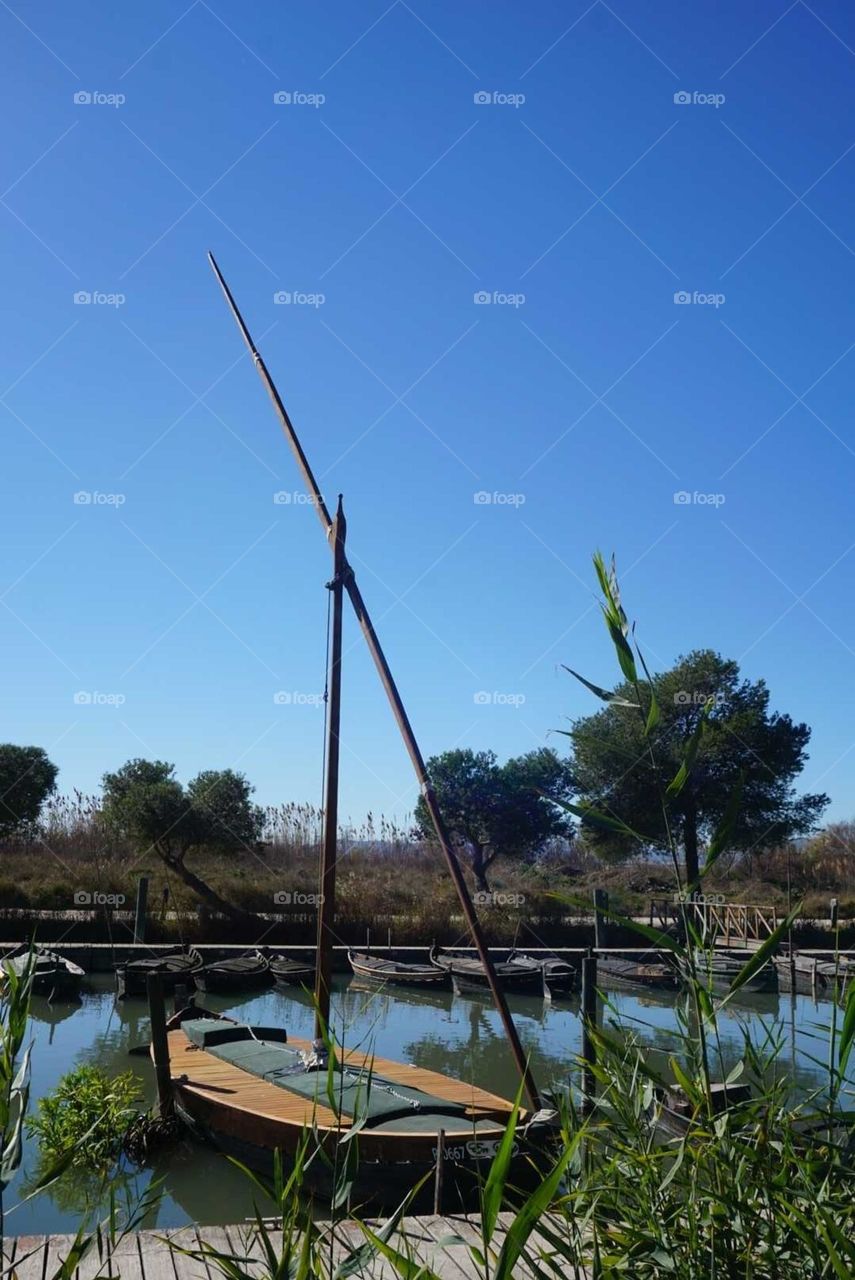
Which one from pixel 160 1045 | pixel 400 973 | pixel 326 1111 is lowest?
pixel 400 973

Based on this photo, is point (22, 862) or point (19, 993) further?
point (22, 862)

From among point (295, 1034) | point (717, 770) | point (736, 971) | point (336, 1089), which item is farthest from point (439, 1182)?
point (717, 770)

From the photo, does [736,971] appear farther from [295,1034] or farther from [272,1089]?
[272,1089]

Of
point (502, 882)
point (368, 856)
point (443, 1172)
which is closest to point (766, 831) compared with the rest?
point (502, 882)

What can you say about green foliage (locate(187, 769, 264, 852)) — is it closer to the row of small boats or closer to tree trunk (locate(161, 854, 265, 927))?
tree trunk (locate(161, 854, 265, 927))

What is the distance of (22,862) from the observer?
3098cm

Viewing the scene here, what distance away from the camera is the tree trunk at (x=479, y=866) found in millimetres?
40219

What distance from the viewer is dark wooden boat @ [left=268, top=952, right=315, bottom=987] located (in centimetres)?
2464

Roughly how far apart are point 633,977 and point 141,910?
1256cm

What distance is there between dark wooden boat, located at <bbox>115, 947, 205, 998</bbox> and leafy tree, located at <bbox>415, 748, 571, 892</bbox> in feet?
58.0

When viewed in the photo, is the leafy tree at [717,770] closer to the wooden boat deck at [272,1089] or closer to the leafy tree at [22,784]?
the leafy tree at [22,784]

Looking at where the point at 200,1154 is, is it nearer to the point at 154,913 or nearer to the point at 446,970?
the point at 446,970

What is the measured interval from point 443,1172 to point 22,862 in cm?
2633

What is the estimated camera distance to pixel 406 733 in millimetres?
12289
